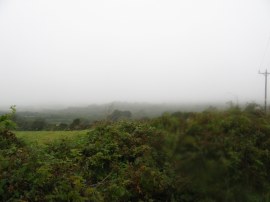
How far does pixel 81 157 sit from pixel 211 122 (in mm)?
4354

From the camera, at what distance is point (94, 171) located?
7699 millimetres

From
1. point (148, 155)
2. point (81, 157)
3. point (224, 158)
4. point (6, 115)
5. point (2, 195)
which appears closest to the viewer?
point (224, 158)

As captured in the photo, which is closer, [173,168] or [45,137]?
[173,168]

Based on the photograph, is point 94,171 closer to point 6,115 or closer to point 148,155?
point 148,155

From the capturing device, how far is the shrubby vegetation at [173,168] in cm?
471

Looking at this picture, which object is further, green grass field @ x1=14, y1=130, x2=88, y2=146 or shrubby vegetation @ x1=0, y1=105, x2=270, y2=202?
green grass field @ x1=14, y1=130, x2=88, y2=146

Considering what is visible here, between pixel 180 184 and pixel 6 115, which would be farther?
pixel 6 115

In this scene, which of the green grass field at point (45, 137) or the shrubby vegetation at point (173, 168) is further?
the green grass field at point (45, 137)

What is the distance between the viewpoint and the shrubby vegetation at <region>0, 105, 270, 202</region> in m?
4.71

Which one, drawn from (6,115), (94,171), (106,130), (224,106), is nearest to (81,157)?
(94,171)

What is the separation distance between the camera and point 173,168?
5836mm

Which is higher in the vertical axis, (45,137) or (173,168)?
(173,168)

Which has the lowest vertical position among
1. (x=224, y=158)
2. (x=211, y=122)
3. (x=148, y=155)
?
(x=148, y=155)

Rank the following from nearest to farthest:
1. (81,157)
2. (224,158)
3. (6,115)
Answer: (224,158), (81,157), (6,115)
